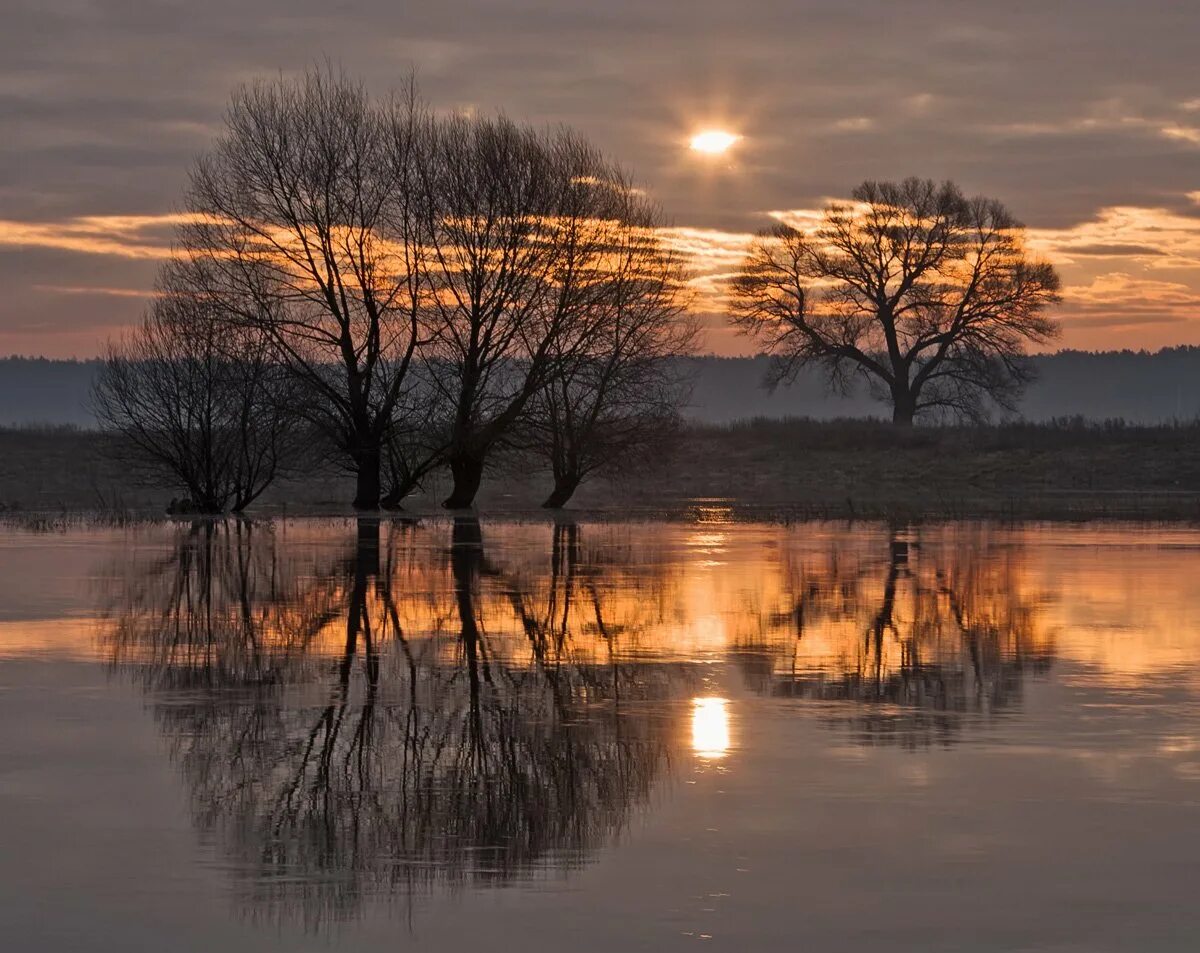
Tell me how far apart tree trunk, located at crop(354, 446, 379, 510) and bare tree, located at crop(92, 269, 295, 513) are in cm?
198

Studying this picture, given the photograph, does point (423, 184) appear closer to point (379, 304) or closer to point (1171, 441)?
point (379, 304)

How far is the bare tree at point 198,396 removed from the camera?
141 feet

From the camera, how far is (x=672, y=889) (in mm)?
7492

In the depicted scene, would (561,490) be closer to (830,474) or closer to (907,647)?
(830,474)

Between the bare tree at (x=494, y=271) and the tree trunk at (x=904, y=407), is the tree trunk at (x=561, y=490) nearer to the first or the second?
the bare tree at (x=494, y=271)

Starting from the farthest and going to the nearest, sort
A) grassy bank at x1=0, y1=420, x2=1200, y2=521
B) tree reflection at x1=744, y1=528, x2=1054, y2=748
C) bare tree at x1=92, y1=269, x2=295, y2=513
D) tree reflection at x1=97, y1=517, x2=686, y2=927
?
grassy bank at x1=0, y1=420, x2=1200, y2=521
bare tree at x1=92, y1=269, x2=295, y2=513
tree reflection at x1=744, y1=528, x2=1054, y2=748
tree reflection at x1=97, y1=517, x2=686, y2=927

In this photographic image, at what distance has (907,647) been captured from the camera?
52.9 feet

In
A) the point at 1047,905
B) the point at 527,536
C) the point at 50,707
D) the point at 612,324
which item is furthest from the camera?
the point at 612,324

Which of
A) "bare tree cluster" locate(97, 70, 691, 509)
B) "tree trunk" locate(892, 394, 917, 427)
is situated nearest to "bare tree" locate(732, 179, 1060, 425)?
"tree trunk" locate(892, 394, 917, 427)

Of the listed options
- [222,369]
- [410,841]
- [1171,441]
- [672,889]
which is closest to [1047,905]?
[672,889]

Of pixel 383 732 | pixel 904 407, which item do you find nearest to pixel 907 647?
pixel 383 732

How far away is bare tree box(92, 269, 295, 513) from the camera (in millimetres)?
42938

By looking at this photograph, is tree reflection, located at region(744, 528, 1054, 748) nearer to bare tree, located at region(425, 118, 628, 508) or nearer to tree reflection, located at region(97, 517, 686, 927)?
tree reflection, located at region(97, 517, 686, 927)

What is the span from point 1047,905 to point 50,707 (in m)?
7.75
